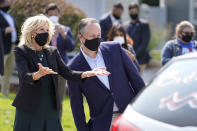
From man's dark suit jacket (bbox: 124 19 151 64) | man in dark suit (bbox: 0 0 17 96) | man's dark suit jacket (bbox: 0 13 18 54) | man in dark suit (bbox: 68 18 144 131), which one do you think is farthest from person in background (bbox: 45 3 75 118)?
man in dark suit (bbox: 68 18 144 131)

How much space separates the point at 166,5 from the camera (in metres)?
32.7

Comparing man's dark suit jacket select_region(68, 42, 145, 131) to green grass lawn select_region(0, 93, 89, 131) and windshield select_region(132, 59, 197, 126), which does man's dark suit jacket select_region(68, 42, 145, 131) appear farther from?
green grass lawn select_region(0, 93, 89, 131)

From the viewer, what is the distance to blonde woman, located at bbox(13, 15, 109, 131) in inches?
231

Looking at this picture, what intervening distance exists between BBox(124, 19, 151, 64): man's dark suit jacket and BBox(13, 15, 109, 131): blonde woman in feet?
18.4

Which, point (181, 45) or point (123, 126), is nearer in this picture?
point (123, 126)

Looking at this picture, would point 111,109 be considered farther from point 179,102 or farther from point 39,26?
point 179,102

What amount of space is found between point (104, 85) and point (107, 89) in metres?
0.05

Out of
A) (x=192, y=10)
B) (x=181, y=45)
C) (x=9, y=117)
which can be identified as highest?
(x=181, y=45)

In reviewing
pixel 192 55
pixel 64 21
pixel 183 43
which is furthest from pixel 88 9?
pixel 192 55

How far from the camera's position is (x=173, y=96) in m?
3.99

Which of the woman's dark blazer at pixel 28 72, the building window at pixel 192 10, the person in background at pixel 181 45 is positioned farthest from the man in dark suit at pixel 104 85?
the building window at pixel 192 10

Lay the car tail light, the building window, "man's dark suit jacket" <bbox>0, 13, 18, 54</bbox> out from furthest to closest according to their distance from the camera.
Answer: the building window
"man's dark suit jacket" <bbox>0, 13, 18, 54</bbox>
the car tail light

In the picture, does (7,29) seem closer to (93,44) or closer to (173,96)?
(93,44)

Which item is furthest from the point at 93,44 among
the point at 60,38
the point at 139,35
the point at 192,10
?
the point at 192,10
